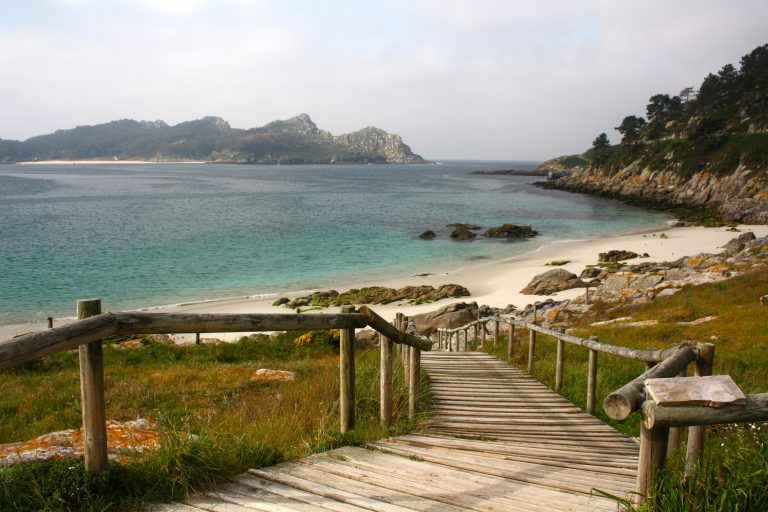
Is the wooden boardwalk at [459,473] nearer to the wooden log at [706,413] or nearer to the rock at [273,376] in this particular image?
the wooden log at [706,413]

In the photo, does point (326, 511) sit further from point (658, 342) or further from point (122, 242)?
point (122, 242)

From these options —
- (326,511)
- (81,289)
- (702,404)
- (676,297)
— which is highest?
(702,404)

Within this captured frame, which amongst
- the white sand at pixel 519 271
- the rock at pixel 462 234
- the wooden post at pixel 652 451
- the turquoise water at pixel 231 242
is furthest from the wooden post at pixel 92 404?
the rock at pixel 462 234

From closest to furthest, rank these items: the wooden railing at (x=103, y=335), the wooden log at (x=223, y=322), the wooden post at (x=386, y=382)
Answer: the wooden railing at (x=103, y=335), the wooden log at (x=223, y=322), the wooden post at (x=386, y=382)

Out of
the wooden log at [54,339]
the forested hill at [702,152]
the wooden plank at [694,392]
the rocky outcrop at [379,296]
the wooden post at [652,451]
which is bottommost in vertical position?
the rocky outcrop at [379,296]

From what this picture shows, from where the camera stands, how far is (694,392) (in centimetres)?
263

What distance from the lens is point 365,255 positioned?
41.0m

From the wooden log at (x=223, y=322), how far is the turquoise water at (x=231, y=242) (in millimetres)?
24774

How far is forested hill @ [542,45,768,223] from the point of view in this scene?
57.9 m

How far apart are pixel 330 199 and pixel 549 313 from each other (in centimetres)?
6851

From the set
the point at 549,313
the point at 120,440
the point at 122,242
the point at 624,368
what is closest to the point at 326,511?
the point at 120,440

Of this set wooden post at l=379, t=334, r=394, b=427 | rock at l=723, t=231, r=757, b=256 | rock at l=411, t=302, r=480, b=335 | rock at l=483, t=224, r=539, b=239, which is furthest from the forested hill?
wooden post at l=379, t=334, r=394, b=427

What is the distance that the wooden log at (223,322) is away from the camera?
12.2 ft

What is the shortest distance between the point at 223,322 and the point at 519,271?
31.4m
